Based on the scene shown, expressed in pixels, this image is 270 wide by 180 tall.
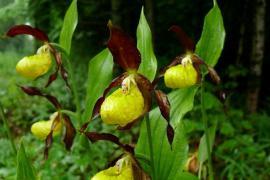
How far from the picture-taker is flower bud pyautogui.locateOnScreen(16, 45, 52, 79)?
1.65 metres

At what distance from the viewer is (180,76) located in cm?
139

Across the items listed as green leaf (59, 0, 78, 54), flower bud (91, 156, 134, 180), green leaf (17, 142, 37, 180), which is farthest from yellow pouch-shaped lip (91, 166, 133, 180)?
green leaf (59, 0, 78, 54)

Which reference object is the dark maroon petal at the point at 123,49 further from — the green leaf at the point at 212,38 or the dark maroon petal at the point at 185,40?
the green leaf at the point at 212,38

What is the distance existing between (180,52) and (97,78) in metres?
2.53

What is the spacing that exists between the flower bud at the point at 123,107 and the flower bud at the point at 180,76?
23 cm

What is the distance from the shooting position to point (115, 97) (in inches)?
45.5

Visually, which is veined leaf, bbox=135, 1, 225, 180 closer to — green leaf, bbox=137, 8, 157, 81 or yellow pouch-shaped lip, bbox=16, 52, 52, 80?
green leaf, bbox=137, 8, 157, 81

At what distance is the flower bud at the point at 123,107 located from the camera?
112 centimetres

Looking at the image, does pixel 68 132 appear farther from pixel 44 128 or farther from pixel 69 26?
pixel 69 26

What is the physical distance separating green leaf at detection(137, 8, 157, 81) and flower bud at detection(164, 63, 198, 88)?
53 millimetres

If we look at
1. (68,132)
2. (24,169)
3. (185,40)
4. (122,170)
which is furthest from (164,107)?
(68,132)

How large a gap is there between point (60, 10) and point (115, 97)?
10.0 ft

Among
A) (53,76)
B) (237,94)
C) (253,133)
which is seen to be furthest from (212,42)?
(237,94)

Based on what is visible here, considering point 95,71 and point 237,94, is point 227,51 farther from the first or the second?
Result: point 95,71
